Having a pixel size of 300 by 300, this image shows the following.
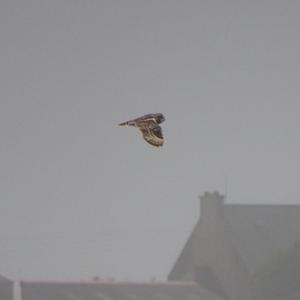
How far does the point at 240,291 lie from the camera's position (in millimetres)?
180750

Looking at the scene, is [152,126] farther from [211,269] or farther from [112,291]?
[211,269]

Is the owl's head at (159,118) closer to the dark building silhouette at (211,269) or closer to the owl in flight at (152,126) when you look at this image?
the owl in flight at (152,126)

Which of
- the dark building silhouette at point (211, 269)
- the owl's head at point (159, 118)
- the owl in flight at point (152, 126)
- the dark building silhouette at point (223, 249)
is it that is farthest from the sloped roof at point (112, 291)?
the owl's head at point (159, 118)

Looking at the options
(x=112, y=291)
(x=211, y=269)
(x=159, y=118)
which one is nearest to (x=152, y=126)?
(x=159, y=118)

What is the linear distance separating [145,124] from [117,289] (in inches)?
6496

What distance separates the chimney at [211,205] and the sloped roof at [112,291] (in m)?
9.71

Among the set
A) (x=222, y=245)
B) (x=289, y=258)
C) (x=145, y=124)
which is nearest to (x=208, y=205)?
(x=222, y=245)

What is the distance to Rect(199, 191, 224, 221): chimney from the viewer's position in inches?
7554

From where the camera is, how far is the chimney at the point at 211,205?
630 ft

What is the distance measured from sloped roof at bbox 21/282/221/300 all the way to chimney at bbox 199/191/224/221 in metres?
9.71

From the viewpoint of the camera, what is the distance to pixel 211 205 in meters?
192

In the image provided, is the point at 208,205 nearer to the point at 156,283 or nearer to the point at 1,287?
the point at 156,283

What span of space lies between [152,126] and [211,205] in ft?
575

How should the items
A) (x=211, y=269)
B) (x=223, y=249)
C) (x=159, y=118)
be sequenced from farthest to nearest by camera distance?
(x=223, y=249) < (x=211, y=269) < (x=159, y=118)
